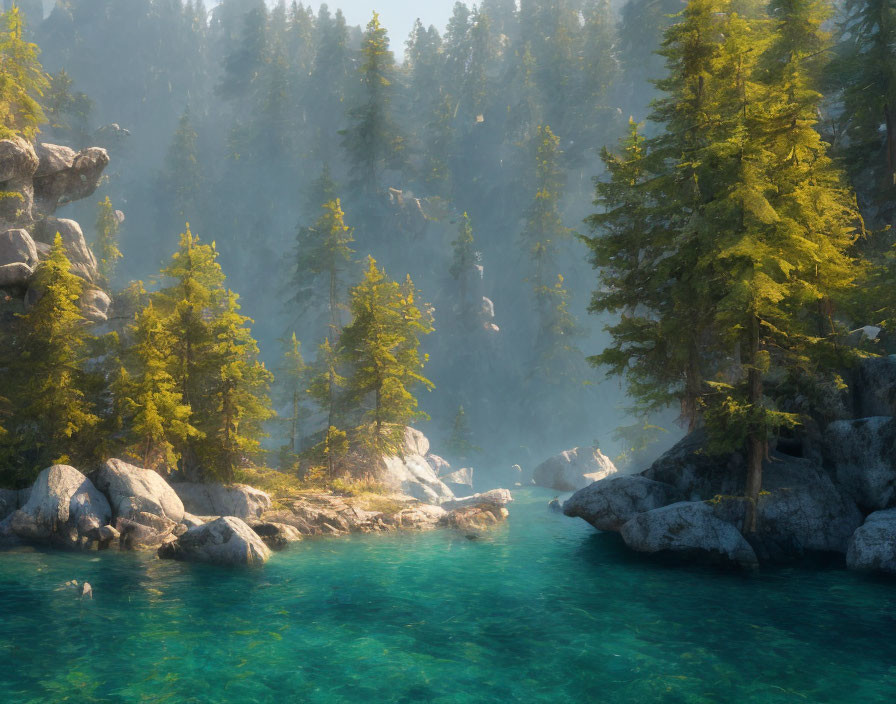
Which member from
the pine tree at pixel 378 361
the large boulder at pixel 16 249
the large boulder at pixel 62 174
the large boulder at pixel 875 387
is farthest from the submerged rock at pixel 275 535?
the large boulder at pixel 62 174

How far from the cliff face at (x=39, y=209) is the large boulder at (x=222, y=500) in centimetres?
1106

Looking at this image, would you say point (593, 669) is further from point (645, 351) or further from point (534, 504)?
point (534, 504)

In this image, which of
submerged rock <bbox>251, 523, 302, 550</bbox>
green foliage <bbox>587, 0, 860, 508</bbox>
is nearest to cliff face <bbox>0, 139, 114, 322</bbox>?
submerged rock <bbox>251, 523, 302, 550</bbox>

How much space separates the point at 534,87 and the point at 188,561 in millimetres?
75899

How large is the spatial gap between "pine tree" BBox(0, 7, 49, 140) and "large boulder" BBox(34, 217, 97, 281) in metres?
5.12

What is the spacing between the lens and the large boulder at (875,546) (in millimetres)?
16609

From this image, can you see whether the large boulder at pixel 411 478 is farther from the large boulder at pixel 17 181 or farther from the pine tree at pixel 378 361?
the large boulder at pixel 17 181

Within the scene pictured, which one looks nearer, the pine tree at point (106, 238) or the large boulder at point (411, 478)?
the large boulder at point (411, 478)

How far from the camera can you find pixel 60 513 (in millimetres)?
20672

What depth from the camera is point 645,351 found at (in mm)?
23719

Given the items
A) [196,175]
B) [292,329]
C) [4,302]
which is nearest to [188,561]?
[4,302]

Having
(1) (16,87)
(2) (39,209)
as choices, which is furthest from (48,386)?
(1) (16,87)

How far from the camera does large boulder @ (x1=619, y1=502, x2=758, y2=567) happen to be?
18.4 meters

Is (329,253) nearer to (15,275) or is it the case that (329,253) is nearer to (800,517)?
(15,275)
